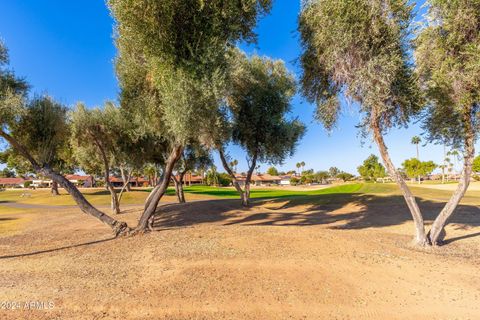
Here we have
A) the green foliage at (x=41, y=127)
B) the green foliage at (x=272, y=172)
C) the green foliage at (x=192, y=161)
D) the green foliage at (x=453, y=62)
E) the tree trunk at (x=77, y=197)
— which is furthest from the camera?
the green foliage at (x=272, y=172)

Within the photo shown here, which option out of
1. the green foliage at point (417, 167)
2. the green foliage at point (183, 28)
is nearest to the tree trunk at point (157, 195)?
the green foliage at point (183, 28)

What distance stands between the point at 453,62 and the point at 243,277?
9.55 meters

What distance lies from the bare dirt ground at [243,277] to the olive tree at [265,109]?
1140 centimetres

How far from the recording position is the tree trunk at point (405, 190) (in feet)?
31.7

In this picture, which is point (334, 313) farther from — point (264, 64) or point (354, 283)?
Answer: point (264, 64)

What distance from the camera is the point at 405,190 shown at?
987 cm

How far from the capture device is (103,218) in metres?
11.2

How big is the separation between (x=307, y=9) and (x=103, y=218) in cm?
1196

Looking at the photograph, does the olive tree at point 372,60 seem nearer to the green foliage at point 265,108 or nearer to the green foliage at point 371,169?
the green foliage at point 265,108

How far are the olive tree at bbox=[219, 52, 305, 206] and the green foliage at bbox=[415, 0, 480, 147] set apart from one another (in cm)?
1113

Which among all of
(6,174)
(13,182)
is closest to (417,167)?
(13,182)

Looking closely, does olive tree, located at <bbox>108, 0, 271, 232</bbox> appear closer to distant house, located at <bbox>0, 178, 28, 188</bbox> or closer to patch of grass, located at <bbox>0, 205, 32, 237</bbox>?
patch of grass, located at <bbox>0, 205, 32, 237</bbox>

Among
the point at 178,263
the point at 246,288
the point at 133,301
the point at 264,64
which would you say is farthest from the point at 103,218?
the point at 264,64

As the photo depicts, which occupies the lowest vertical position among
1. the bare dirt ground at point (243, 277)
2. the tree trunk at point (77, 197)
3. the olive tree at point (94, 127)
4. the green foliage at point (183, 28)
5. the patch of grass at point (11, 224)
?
the patch of grass at point (11, 224)
